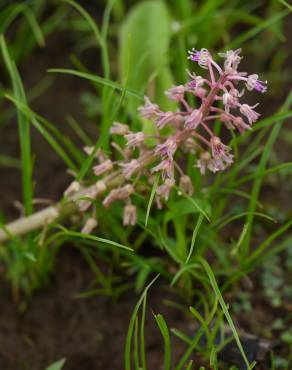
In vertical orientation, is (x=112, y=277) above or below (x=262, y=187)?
above

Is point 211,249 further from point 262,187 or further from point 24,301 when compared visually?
point 24,301

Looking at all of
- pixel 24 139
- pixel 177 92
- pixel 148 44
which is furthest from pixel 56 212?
pixel 148 44

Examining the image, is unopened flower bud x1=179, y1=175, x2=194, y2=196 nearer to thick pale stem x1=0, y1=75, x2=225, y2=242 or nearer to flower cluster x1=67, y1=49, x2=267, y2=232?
flower cluster x1=67, y1=49, x2=267, y2=232

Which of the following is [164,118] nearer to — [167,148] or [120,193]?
[167,148]

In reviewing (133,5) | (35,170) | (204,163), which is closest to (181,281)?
(204,163)

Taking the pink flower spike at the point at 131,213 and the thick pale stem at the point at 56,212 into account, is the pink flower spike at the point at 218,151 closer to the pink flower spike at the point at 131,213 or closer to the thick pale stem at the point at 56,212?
the thick pale stem at the point at 56,212

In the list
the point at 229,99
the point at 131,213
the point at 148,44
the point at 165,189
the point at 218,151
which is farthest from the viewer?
the point at 148,44

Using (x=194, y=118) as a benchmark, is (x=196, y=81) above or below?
above

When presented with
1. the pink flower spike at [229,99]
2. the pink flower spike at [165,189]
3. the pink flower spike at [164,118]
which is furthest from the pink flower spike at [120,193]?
the pink flower spike at [229,99]
